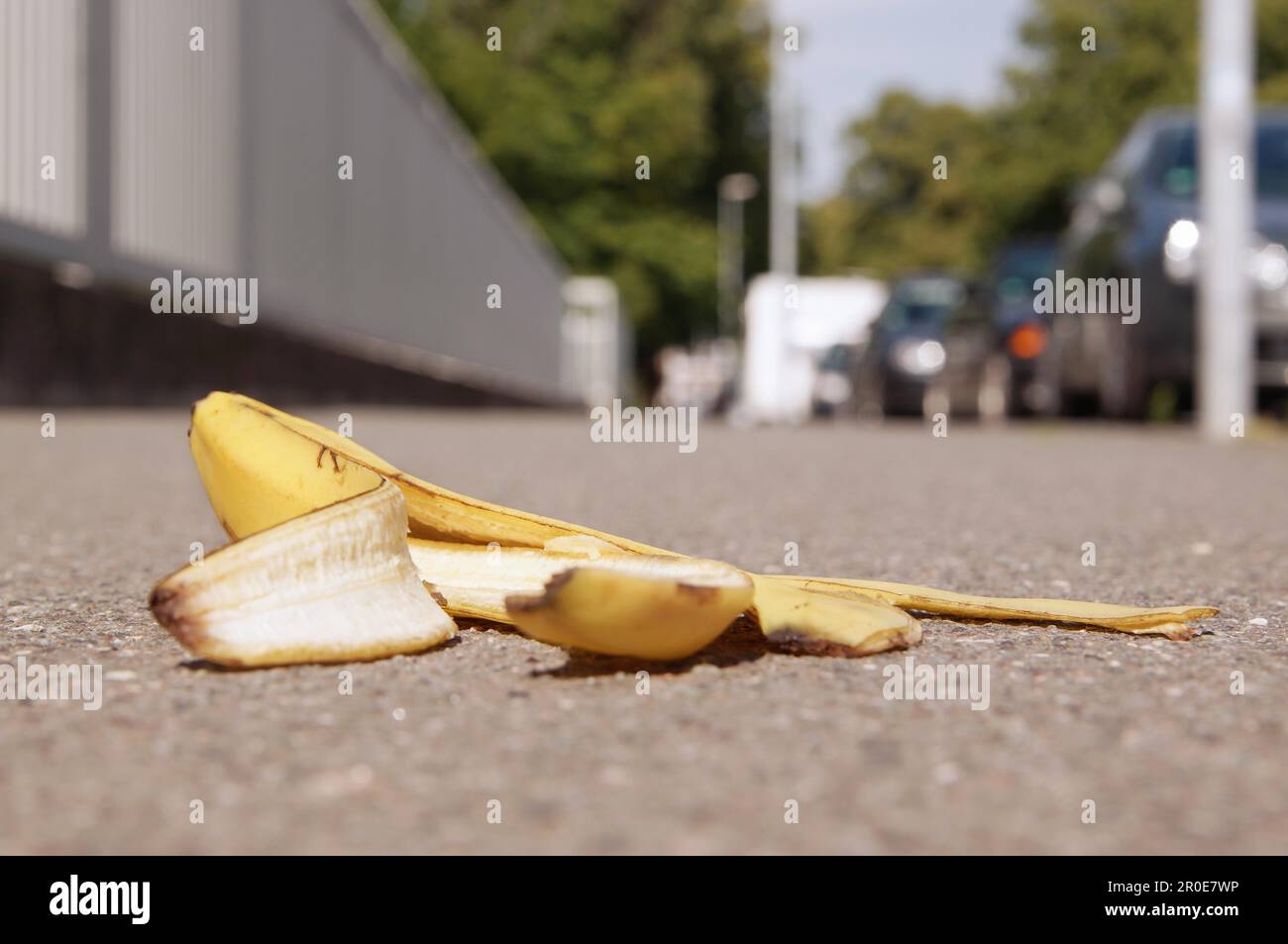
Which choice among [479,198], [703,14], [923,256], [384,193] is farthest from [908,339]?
[923,256]

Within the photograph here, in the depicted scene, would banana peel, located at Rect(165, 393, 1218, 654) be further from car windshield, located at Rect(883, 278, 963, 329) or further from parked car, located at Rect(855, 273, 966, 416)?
car windshield, located at Rect(883, 278, 963, 329)

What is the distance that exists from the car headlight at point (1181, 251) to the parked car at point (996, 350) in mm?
6810

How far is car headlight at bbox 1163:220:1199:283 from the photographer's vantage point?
10070 mm

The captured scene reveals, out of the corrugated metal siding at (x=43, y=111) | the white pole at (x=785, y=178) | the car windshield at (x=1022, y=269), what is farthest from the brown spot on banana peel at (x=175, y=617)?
the white pole at (x=785, y=178)

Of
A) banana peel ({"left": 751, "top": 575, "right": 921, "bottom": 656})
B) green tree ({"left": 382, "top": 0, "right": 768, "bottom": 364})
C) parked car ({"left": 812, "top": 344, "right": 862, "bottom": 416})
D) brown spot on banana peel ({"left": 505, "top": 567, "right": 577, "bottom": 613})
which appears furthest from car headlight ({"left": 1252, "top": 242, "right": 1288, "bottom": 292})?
green tree ({"left": 382, "top": 0, "right": 768, "bottom": 364})

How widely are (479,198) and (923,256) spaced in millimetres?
37082

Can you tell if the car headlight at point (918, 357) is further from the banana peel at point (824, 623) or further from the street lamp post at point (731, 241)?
the street lamp post at point (731, 241)

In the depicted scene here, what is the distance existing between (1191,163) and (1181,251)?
101 centimetres

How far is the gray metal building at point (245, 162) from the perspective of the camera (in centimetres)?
836

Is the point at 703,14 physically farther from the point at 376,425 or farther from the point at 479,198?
the point at 376,425

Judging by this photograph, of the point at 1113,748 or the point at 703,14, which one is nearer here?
the point at 1113,748

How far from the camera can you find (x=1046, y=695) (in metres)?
2.03

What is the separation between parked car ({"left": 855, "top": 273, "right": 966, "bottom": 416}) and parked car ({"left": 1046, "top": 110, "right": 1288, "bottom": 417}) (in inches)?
248

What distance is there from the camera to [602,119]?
43.7 meters
